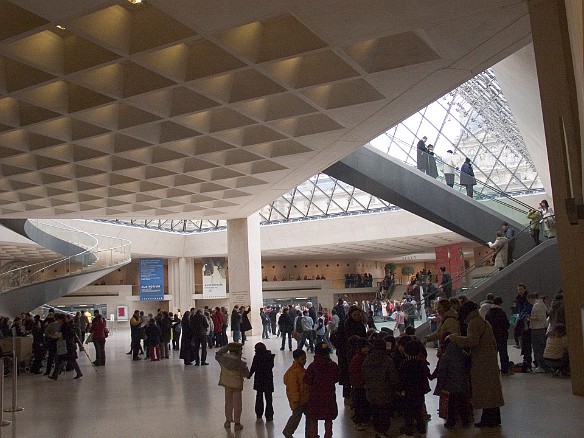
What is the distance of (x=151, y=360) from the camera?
750 inches

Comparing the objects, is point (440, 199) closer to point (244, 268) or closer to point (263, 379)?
point (244, 268)

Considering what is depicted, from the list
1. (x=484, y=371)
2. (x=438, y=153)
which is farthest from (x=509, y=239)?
(x=438, y=153)

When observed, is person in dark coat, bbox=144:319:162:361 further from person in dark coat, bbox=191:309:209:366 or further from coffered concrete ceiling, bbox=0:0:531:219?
coffered concrete ceiling, bbox=0:0:531:219

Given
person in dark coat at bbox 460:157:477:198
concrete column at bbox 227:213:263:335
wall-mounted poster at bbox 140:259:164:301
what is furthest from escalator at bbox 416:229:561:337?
wall-mounted poster at bbox 140:259:164:301

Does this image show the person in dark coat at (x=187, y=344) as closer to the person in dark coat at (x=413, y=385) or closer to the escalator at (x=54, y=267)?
the person in dark coat at (x=413, y=385)

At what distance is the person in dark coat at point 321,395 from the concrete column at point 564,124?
4248 millimetres

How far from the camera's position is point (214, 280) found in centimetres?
4616

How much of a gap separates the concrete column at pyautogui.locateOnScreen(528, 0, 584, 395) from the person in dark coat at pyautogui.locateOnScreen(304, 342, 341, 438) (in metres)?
4.25

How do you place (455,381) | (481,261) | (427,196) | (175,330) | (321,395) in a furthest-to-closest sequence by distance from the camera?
(175,330)
(427,196)
(481,261)
(455,381)
(321,395)

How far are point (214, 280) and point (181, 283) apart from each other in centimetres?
277

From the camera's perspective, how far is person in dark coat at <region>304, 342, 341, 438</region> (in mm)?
7203

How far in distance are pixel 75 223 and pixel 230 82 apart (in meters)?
29.7

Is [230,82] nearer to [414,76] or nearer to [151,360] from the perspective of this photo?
[414,76]

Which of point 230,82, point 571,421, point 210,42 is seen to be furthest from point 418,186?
point 571,421
